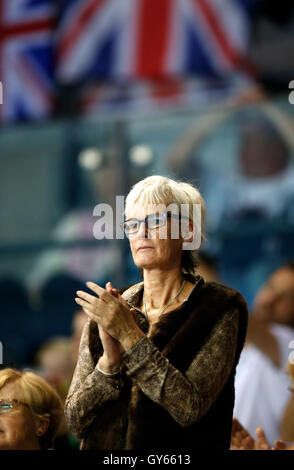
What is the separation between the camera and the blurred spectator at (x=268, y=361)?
274 cm

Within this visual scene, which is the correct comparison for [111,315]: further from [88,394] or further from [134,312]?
[88,394]

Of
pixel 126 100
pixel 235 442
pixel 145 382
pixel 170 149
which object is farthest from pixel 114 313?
pixel 126 100

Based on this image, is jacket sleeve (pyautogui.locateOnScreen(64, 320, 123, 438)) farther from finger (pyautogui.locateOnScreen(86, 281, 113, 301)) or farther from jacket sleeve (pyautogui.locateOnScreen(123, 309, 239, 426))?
finger (pyautogui.locateOnScreen(86, 281, 113, 301))

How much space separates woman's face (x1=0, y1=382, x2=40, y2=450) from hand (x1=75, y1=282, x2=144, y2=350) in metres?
0.40

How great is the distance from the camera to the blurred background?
693 cm

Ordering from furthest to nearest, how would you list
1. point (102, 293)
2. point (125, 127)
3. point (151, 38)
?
point (125, 127) → point (151, 38) → point (102, 293)

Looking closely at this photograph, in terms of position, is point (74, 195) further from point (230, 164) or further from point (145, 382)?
point (145, 382)

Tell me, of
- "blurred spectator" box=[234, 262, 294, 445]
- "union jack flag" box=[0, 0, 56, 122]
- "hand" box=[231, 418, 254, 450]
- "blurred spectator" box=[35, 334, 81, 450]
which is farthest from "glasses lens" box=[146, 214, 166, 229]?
"union jack flag" box=[0, 0, 56, 122]

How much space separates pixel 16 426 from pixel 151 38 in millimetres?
5861

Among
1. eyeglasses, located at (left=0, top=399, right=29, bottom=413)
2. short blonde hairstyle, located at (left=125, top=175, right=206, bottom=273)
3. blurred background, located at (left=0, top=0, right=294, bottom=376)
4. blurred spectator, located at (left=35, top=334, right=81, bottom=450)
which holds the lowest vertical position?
blurred spectator, located at (left=35, top=334, right=81, bottom=450)

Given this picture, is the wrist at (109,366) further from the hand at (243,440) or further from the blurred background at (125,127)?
the blurred background at (125,127)

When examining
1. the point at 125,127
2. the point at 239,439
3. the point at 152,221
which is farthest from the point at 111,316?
the point at 125,127

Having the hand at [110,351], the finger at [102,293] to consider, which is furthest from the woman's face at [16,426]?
the finger at [102,293]

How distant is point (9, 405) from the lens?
1.87m
